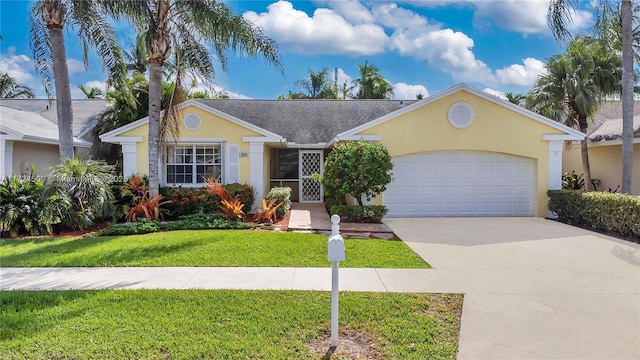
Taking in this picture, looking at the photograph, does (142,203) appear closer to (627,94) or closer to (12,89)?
(627,94)

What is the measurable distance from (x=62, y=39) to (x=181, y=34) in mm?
3612

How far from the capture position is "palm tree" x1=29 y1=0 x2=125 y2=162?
1187 centimetres

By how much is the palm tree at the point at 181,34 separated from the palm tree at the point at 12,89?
91.3 feet

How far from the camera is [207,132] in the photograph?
579 inches

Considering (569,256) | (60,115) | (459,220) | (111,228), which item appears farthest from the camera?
(459,220)

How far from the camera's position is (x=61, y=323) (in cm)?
471

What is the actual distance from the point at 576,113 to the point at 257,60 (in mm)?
13125

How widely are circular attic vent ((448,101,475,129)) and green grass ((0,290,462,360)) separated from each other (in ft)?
31.6

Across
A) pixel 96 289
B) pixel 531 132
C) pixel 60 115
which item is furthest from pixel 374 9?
pixel 96 289

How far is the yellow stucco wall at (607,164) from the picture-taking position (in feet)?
53.2

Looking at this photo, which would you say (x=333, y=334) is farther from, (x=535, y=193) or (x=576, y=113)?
(x=576, y=113)

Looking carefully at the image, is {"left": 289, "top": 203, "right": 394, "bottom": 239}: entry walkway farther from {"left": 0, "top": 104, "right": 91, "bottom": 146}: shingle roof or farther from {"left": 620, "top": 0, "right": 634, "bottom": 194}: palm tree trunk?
{"left": 0, "top": 104, "right": 91, "bottom": 146}: shingle roof

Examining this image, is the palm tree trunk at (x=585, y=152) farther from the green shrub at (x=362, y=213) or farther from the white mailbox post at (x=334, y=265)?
the white mailbox post at (x=334, y=265)

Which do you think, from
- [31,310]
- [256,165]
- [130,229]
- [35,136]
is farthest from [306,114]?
[31,310]
